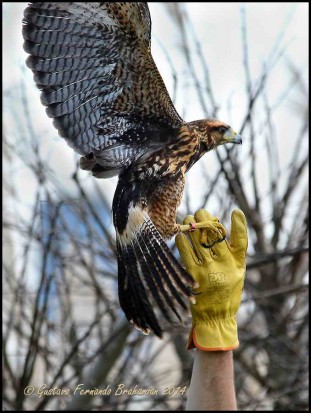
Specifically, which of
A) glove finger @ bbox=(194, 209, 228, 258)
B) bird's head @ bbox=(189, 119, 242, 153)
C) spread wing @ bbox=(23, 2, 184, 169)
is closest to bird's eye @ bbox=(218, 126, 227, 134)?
bird's head @ bbox=(189, 119, 242, 153)

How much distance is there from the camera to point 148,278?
495 centimetres

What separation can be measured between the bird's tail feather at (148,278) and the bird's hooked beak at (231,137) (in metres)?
0.82

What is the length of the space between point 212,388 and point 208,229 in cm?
116

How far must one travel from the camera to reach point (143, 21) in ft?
16.7

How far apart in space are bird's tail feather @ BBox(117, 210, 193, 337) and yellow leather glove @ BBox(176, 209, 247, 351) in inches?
5.1

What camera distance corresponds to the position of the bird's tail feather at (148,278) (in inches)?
191

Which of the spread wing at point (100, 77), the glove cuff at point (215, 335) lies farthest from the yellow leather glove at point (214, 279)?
the spread wing at point (100, 77)

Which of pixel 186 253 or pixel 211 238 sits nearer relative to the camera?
pixel 186 253

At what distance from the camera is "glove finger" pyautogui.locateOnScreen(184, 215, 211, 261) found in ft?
16.8

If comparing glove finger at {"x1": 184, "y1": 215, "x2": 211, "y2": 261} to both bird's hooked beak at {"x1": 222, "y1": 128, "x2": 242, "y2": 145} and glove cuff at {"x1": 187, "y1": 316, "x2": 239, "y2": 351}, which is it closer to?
glove cuff at {"x1": 187, "y1": 316, "x2": 239, "y2": 351}

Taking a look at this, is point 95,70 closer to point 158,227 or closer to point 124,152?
point 124,152

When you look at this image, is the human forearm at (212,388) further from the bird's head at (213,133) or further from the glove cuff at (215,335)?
the bird's head at (213,133)

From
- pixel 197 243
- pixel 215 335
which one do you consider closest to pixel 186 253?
pixel 197 243

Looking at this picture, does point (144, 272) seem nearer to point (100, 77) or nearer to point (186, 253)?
point (186, 253)
